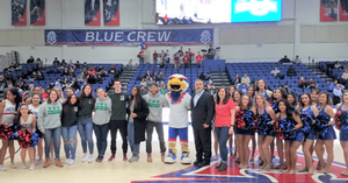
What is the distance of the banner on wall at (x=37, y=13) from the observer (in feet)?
69.9

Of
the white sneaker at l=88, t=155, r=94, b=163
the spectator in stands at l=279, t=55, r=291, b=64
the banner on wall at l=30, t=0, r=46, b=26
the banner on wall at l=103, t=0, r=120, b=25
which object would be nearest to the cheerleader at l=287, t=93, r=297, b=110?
the white sneaker at l=88, t=155, r=94, b=163

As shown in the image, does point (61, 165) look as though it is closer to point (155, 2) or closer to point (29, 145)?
point (29, 145)

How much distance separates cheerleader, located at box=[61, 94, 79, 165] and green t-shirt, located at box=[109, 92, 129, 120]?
66 cm

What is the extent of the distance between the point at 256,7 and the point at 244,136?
1564 cm

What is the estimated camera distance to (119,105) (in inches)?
249

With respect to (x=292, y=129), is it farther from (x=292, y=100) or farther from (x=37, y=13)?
(x=37, y=13)

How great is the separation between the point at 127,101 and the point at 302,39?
17151 millimetres

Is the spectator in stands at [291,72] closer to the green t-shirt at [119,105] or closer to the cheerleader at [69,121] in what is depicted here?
the green t-shirt at [119,105]

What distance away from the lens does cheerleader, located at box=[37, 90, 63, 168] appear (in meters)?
5.93

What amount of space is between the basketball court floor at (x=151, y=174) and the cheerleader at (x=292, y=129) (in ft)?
0.75

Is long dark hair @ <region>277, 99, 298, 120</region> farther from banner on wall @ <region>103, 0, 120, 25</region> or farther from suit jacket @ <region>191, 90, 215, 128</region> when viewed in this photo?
banner on wall @ <region>103, 0, 120, 25</region>

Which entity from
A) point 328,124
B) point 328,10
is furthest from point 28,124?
point 328,10

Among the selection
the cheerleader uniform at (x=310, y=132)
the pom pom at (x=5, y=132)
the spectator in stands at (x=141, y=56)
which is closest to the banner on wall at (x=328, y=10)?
the spectator in stands at (x=141, y=56)

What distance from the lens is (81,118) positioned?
20.4 ft
